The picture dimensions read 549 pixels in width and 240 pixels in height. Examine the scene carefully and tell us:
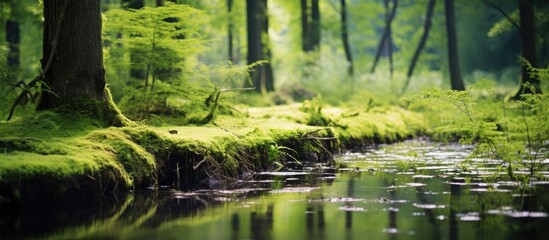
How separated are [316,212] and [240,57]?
10.2 metres

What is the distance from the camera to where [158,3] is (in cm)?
1692

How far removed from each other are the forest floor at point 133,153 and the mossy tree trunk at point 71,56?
319mm

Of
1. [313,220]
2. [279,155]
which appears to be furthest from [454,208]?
[279,155]

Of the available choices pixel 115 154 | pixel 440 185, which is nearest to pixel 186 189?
pixel 115 154

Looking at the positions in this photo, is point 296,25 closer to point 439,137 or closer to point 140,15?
point 439,137

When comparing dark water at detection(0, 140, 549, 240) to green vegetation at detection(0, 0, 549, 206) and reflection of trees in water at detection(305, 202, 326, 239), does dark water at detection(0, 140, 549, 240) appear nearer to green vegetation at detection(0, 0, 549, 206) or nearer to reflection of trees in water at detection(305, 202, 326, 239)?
reflection of trees in water at detection(305, 202, 326, 239)

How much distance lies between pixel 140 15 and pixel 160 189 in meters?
4.14

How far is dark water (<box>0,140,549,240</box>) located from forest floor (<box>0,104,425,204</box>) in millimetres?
306

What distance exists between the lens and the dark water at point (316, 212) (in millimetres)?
6332

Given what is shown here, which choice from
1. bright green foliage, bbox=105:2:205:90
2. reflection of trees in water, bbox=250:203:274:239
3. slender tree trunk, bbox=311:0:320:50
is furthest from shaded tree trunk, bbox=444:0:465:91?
reflection of trees in water, bbox=250:203:274:239

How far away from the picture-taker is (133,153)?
9398 mm

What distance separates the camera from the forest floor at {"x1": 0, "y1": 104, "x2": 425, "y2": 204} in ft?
25.7

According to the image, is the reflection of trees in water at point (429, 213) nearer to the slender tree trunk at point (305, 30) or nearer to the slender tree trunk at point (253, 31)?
the slender tree trunk at point (253, 31)

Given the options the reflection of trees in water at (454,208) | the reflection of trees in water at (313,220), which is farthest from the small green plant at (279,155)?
the reflection of trees in water at (313,220)
